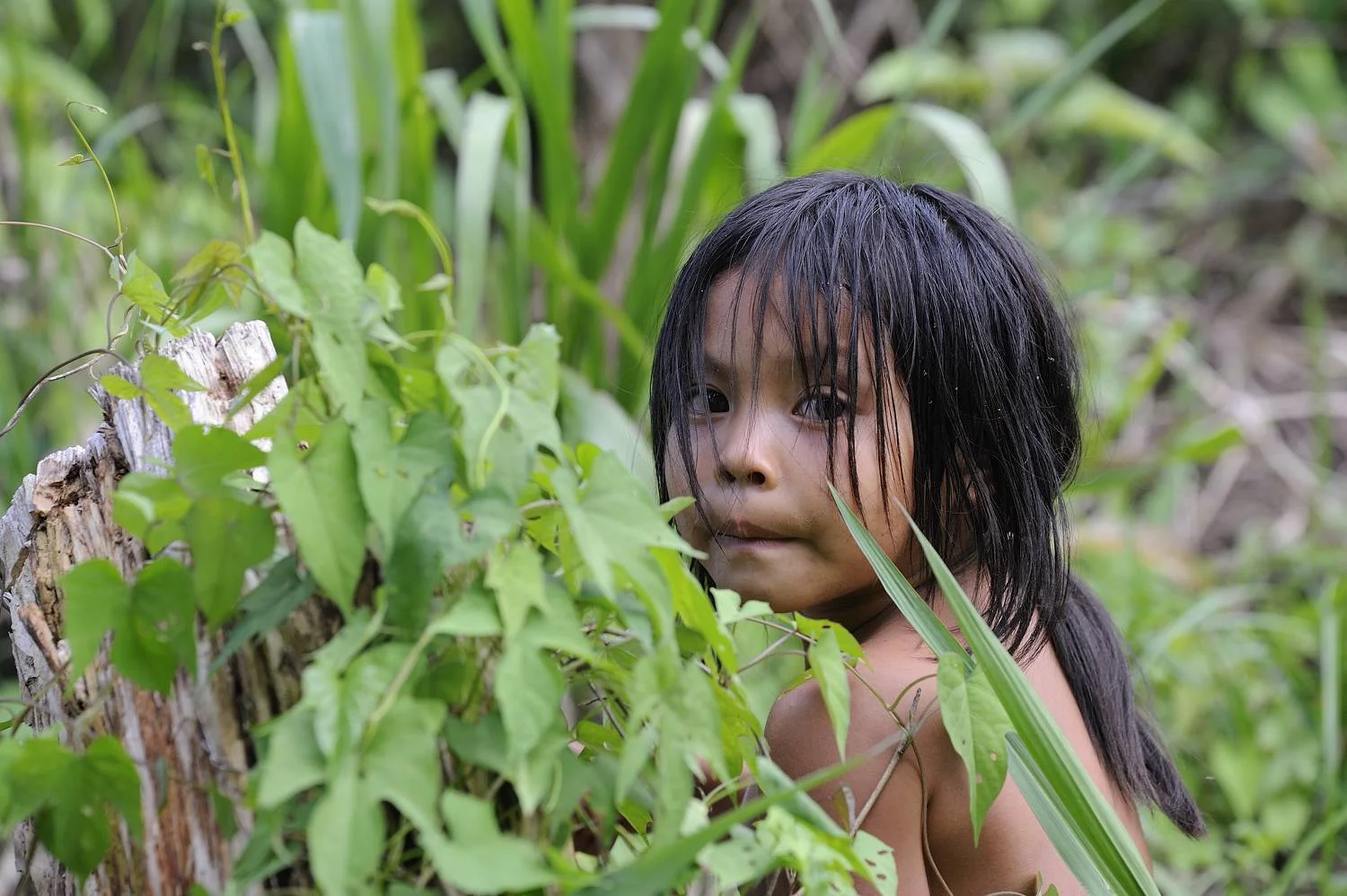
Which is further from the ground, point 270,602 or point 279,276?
point 279,276

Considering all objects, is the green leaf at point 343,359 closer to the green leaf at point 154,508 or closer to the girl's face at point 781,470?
the green leaf at point 154,508

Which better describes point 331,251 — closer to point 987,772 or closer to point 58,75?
point 987,772

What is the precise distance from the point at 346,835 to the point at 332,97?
1551 mm

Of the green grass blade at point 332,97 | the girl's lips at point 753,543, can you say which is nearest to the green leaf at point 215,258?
the girl's lips at point 753,543

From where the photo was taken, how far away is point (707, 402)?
3.83 ft

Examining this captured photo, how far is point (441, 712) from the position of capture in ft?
2.25

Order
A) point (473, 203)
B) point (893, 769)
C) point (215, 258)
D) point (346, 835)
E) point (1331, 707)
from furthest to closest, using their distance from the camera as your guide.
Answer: point (473, 203) → point (1331, 707) → point (893, 769) → point (215, 258) → point (346, 835)

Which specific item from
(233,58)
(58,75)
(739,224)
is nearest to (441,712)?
(739,224)

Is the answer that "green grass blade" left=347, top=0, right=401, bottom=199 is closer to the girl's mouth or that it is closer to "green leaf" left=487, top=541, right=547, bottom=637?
the girl's mouth

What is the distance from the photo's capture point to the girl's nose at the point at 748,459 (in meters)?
1.09

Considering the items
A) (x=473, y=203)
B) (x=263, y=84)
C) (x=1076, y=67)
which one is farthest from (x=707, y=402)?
(x=263, y=84)

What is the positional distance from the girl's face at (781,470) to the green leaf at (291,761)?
1.68 ft

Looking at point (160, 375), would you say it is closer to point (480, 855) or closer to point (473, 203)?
point (480, 855)

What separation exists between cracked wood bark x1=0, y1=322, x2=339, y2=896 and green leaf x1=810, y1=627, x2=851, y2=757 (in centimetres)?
29
